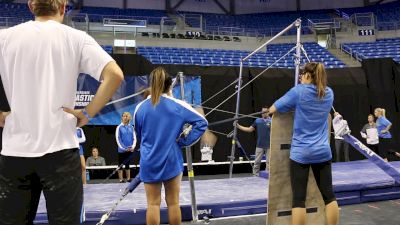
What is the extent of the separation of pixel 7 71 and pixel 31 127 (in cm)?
24

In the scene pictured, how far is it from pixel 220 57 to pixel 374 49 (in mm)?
7503

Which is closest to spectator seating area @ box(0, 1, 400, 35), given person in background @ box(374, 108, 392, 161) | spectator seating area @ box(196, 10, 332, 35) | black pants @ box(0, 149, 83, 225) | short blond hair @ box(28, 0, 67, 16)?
spectator seating area @ box(196, 10, 332, 35)

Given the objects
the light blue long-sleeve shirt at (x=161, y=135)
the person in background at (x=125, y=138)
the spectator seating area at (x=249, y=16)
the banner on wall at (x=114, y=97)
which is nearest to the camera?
the light blue long-sleeve shirt at (x=161, y=135)

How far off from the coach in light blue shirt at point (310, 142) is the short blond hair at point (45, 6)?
1990 millimetres

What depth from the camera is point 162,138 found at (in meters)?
2.75

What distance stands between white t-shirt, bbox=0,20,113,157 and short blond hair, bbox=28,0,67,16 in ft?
0.12

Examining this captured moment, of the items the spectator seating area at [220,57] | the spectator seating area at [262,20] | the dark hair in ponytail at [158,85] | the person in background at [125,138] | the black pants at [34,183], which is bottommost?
the person in background at [125,138]

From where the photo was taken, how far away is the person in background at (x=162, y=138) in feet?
8.98

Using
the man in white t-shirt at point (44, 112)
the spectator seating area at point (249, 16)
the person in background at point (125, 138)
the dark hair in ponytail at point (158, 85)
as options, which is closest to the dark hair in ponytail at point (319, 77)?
the dark hair in ponytail at point (158, 85)

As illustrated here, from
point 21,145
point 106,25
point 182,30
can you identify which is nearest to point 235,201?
point 21,145

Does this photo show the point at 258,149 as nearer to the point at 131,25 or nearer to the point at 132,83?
the point at 132,83

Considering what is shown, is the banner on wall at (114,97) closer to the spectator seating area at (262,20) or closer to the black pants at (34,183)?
the black pants at (34,183)

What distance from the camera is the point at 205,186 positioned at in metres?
5.51

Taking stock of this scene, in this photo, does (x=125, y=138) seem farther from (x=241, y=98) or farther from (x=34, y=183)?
(x=34, y=183)
